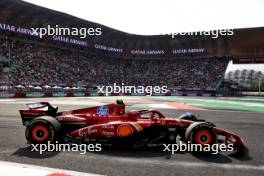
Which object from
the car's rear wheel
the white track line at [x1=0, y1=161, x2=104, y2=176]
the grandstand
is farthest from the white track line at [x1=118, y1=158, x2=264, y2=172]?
the grandstand

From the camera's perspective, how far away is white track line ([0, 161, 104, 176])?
460cm

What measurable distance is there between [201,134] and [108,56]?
54.4 m

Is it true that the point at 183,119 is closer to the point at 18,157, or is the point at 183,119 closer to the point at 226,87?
the point at 18,157

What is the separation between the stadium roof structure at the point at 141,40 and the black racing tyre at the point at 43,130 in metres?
36.0

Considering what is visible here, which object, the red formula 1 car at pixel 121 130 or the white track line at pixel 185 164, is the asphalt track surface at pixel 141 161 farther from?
the red formula 1 car at pixel 121 130

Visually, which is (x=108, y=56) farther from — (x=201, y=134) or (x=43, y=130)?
(x=201, y=134)

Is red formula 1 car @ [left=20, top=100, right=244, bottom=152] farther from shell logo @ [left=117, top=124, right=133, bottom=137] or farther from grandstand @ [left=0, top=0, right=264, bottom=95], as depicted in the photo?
grandstand @ [left=0, top=0, right=264, bottom=95]

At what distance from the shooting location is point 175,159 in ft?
18.9

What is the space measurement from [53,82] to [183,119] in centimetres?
3807

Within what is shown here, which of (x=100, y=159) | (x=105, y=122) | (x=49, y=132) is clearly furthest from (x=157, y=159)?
(x=49, y=132)

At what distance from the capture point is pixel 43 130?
6652 mm

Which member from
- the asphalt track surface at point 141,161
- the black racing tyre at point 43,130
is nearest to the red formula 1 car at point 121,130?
the black racing tyre at point 43,130

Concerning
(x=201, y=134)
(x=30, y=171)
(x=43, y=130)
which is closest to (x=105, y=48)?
(x=43, y=130)

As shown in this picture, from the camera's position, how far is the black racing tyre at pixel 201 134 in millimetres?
6273
